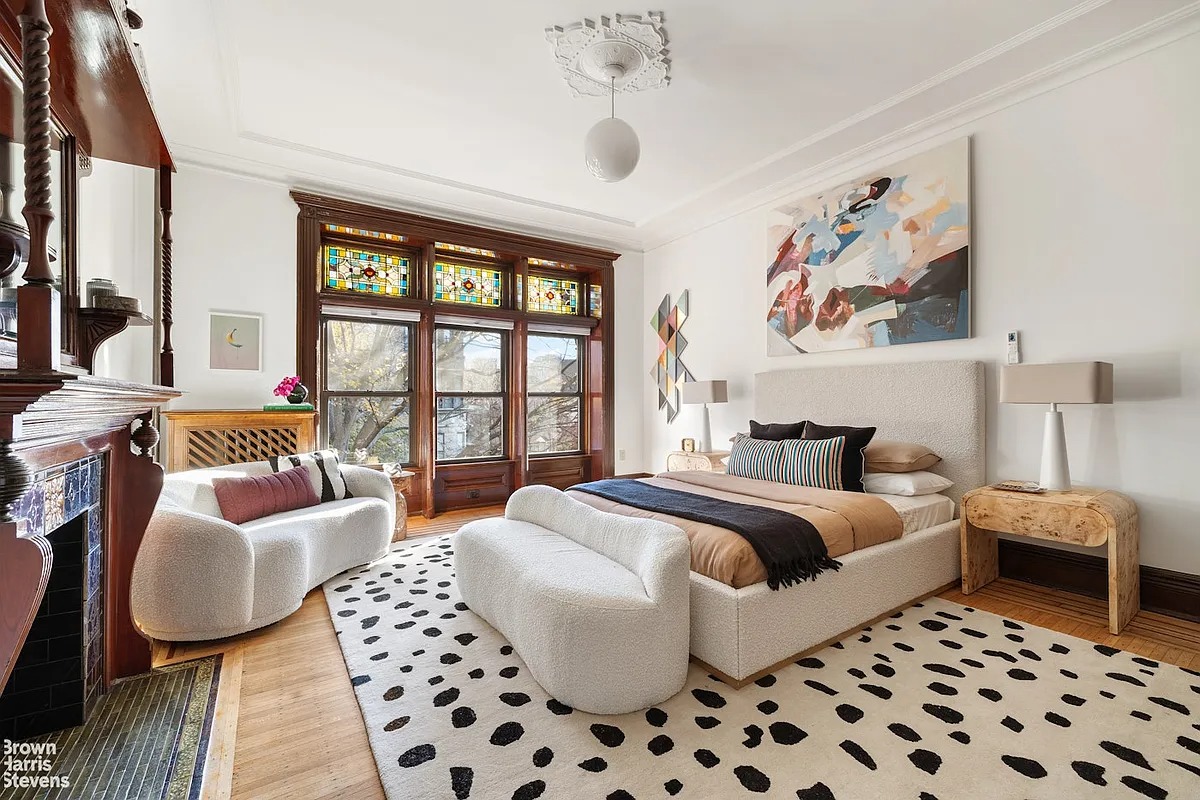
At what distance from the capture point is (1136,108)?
107 inches

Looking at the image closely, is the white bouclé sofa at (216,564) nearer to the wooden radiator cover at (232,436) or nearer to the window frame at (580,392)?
the wooden radiator cover at (232,436)

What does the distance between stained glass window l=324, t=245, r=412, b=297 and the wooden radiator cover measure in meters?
Answer: 1.41

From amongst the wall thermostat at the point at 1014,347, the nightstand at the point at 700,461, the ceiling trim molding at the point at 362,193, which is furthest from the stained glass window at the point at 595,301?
the wall thermostat at the point at 1014,347

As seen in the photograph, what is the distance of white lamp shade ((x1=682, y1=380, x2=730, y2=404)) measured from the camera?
189 inches

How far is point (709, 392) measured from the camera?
4820mm

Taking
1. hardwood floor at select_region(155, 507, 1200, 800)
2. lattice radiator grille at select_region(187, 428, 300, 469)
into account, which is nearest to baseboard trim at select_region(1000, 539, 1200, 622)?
hardwood floor at select_region(155, 507, 1200, 800)

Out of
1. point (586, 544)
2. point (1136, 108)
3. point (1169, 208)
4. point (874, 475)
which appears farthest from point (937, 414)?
point (586, 544)

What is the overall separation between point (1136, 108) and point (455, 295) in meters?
4.95

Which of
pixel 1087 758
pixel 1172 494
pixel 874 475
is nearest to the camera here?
pixel 1087 758

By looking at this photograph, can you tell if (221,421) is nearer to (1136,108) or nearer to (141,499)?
(141,499)

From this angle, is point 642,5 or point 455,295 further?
point 455,295

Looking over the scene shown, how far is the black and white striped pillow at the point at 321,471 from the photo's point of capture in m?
3.40

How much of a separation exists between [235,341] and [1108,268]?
563cm

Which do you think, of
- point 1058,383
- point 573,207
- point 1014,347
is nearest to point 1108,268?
point 1014,347
